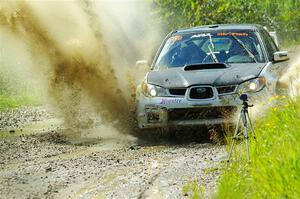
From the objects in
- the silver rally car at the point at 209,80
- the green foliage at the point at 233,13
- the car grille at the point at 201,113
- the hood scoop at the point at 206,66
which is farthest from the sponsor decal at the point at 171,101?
the green foliage at the point at 233,13

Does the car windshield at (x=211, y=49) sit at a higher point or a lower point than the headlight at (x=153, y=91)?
higher

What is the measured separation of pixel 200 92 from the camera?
1034 cm

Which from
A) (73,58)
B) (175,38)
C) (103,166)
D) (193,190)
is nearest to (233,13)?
(73,58)

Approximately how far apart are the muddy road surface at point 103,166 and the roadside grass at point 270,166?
0.88 feet

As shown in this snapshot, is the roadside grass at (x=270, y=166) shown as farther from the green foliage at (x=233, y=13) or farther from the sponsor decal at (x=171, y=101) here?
the green foliage at (x=233, y=13)

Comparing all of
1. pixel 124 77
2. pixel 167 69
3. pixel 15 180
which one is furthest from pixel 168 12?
pixel 15 180

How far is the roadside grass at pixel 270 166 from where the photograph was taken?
5.77 m

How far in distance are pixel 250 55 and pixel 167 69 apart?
121cm

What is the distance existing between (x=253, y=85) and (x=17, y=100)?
11.5 meters

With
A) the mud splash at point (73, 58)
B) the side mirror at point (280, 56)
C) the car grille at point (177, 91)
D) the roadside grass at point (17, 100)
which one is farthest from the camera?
the roadside grass at point (17, 100)

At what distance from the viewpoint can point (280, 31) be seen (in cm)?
3225

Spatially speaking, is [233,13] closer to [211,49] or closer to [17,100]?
[17,100]

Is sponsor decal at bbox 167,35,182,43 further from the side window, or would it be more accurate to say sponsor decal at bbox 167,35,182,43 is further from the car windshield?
the side window

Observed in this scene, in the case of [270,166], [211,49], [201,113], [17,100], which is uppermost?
[270,166]
